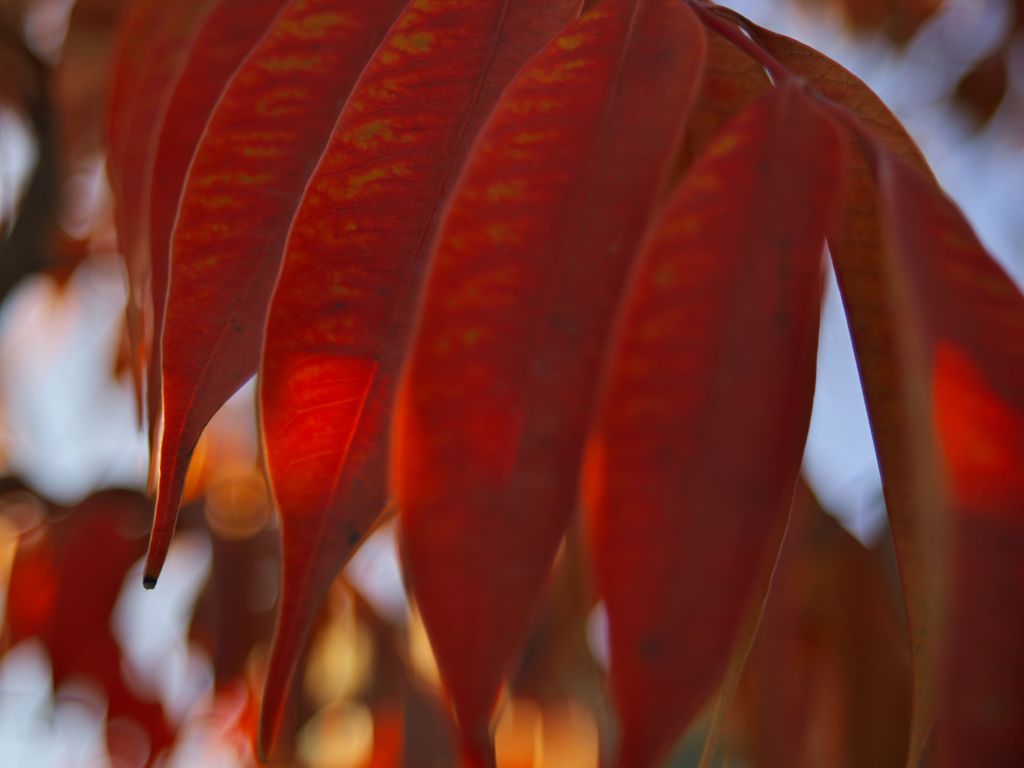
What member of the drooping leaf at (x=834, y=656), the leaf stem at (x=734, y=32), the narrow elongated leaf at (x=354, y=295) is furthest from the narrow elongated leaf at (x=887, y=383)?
the drooping leaf at (x=834, y=656)

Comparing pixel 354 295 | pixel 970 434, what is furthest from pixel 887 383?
pixel 354 295

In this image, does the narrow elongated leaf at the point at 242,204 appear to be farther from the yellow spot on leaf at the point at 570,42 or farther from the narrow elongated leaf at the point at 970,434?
the narrow elongated leaf at the point at 970,434

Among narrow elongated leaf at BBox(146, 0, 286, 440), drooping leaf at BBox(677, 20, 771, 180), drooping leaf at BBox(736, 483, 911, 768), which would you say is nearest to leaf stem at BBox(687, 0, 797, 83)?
drooping leaf at BBox(677, 20, 771, 180)

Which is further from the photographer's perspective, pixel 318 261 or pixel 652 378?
pixel 318 261

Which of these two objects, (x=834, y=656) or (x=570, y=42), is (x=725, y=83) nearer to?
(x=570, y=42)

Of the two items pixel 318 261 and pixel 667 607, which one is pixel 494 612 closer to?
pixel 667 607

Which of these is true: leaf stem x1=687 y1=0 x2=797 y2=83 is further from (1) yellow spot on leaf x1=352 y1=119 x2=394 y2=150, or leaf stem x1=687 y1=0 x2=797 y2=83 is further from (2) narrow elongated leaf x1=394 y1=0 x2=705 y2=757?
(1) yellow spot on leaf x1=352 y1=119 x2=394 y2=150

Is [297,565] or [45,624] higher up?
[297,565]

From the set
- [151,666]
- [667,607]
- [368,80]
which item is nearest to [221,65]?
[368,80]
